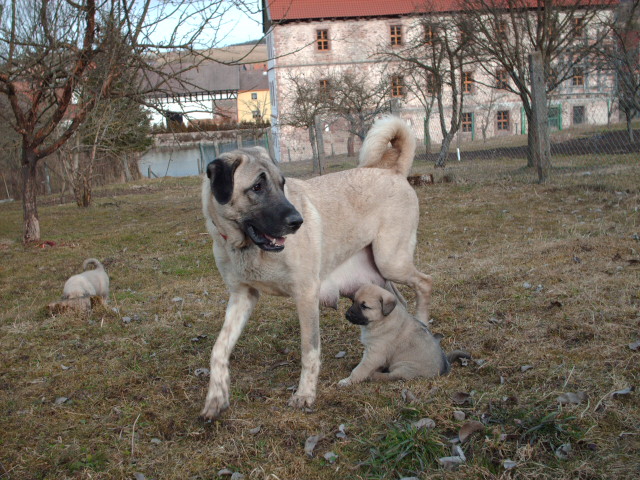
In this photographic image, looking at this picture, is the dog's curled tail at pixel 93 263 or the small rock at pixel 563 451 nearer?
the small rock at pixel 563 451

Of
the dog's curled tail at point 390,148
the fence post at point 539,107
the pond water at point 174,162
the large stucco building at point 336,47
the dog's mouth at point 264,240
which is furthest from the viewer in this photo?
the large stucco building at point 336,47

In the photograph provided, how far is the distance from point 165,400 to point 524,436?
2252 mm

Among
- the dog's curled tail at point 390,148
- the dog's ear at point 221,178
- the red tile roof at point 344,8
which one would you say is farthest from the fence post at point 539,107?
the red tile roof at point 344,8

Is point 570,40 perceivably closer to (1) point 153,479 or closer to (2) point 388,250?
(2) point 388,250

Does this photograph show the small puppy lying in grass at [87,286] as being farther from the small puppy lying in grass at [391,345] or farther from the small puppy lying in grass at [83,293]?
the small puppy lying in grass at [391,345]

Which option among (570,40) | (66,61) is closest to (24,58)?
(66,61)

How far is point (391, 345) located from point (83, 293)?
3.93 metres

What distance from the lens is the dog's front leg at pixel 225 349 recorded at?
356 cm

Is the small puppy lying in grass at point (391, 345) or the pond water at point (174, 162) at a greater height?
the pond water at point (174, 162)

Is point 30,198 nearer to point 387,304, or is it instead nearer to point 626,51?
point 387,304

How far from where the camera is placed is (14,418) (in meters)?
3.71

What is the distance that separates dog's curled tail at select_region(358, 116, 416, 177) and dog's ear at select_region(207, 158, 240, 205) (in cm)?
189

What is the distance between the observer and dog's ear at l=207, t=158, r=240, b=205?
3.40 meters

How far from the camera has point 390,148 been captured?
511 cm
